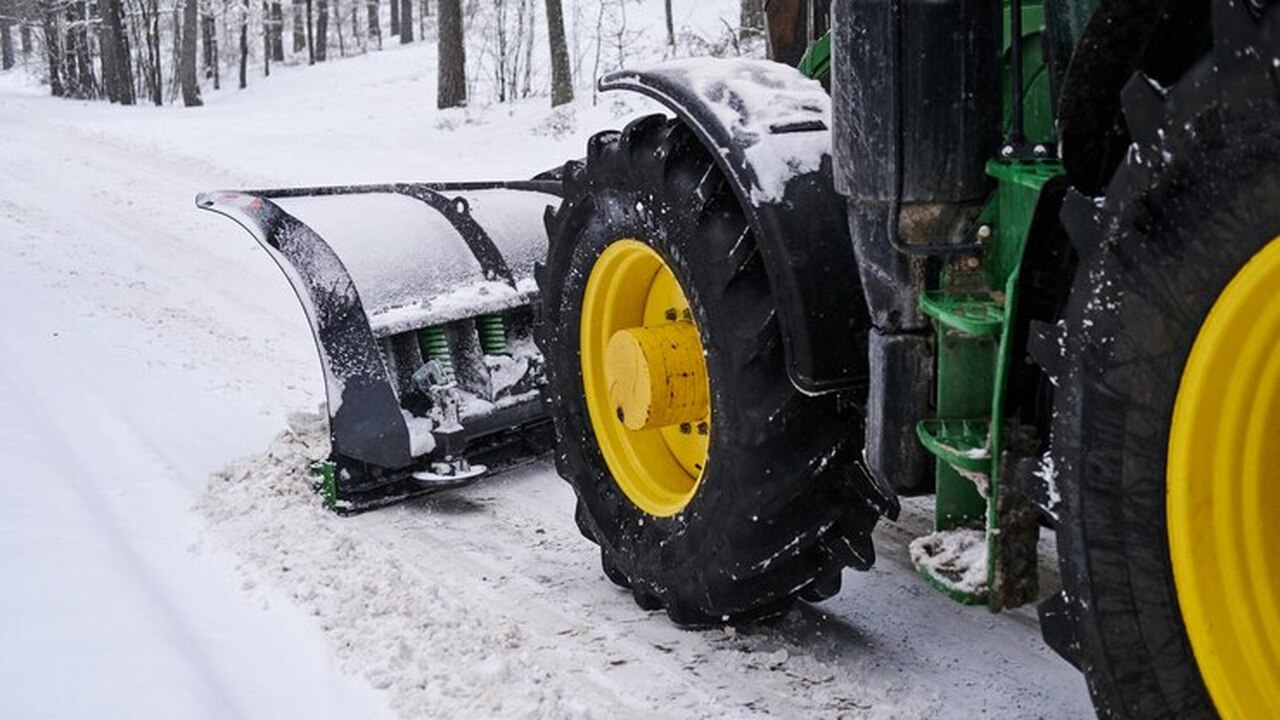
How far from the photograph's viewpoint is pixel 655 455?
3572 mm

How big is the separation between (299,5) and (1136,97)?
60.7 metres

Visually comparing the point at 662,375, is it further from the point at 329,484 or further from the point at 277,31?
the point at 277,31

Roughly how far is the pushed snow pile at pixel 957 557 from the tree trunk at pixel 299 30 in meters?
59.5

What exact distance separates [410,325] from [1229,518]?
3.27m

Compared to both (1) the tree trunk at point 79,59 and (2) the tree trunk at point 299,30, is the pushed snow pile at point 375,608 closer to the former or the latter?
(1) the tree trunk at point 79,59

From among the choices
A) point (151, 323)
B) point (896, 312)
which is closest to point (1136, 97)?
point (896, 312)

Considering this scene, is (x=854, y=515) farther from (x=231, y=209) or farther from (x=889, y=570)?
(x=231, y=209)

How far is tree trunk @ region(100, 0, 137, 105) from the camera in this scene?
38.0 metres

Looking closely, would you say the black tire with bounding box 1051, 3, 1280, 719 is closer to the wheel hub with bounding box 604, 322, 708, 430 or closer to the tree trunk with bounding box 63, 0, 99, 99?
the wheel hub with bounding box 604, 322, 708, 430

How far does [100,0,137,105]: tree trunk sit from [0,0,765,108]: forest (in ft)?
0.11

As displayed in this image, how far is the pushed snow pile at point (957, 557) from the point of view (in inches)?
91.8

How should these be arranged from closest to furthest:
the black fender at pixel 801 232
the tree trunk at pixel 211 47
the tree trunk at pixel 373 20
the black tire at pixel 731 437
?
the black fender at pixel 801 232
the black tire at pixel 731 437
the tree trunk at pixel 211 47
the tree trunk at pixel 373 20

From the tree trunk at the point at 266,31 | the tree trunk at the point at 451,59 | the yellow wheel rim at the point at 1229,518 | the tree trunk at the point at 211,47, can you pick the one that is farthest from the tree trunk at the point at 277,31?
the yellow wheel rim at the point at 1229,518

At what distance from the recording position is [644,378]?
313cm
